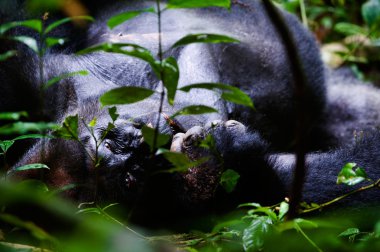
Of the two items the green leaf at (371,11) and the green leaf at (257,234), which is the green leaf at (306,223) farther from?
the green leaf at (371,11)

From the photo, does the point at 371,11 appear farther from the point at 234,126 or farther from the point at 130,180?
the point at 130,180

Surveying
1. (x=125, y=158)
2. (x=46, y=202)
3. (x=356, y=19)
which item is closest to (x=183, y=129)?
(x=125, y=158)

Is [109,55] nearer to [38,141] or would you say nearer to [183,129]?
[38,141]

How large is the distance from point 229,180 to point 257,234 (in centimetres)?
22

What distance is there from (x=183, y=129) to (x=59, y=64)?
0.63 meters

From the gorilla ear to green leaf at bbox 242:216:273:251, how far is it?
592mm

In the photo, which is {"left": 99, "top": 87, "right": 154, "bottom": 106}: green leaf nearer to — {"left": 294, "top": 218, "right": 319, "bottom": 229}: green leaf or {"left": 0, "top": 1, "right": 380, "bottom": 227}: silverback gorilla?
{"left": 0, "top": 1, "right": 380, "bottom": 227}: silverback gorilla

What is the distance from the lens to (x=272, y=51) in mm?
2111

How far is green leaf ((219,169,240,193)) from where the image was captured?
1066 millimetres

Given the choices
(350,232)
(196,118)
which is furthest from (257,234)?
(196,118)

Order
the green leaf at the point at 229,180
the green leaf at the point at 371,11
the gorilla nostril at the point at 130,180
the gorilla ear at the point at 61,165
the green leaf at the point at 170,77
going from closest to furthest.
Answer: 1. the green leaf at the point at 170,77
2. the green leaf at the point at 229,180
3. the gorilla nostril at the point at 130,180
4. the gorilla ear at the point at 61,165
5. the green leaf at the point at 371,11

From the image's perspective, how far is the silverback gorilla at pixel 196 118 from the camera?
48.3 inches

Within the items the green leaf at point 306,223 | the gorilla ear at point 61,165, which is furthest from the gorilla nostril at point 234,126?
the green leaf at point 306,223

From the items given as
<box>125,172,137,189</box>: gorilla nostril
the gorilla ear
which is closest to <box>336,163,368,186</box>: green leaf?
<box>125,172,137,189</box>: gorilla nostril
